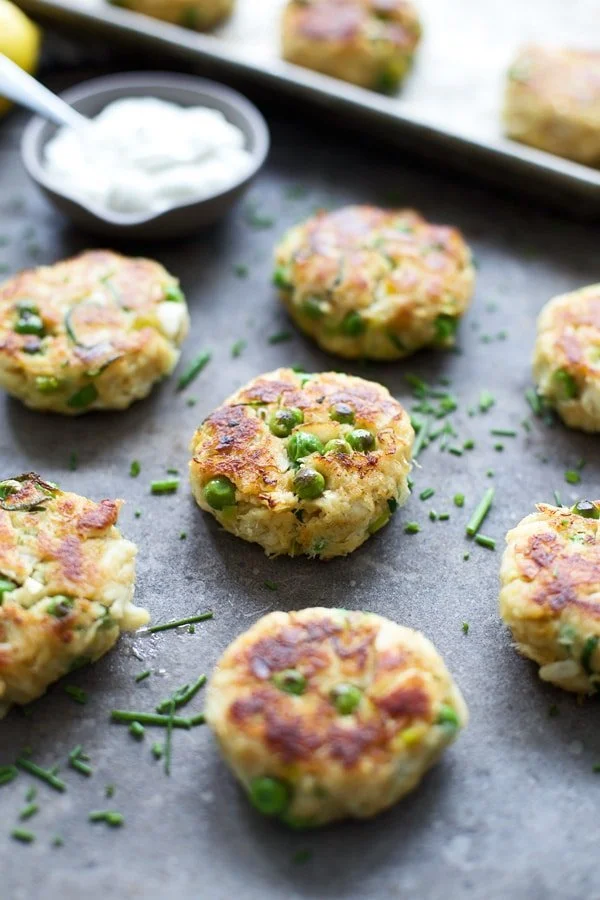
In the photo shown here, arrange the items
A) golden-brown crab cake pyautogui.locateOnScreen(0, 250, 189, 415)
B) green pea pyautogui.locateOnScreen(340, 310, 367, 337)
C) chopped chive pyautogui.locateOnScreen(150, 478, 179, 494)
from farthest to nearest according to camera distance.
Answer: green pea pyautogui.locateOnScreen(340, 310, 367, 337) → golden-brown crab cake pyautogui.locateOnScreen(0, 250, 189, 415) → chopped chive pyautogui.locateOnScreen(150, 478, 179, 494)

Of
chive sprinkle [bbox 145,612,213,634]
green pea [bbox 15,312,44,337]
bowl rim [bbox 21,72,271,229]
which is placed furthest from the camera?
bowl rim [bbox 21,72,271,229]

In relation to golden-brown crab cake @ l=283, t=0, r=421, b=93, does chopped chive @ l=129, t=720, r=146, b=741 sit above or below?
below

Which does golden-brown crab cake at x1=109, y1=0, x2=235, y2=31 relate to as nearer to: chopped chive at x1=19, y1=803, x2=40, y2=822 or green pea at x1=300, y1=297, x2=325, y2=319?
green pea at x1=300, y1=297, x2=325, y2=319

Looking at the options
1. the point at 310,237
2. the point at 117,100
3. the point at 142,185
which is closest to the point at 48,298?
the point at 142,185

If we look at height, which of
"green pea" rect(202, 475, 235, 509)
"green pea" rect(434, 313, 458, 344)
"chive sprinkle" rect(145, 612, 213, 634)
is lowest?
"chive sprinkle" rect(145, 612, 213, 634)

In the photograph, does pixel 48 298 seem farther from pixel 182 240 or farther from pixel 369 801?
pixel 369 801

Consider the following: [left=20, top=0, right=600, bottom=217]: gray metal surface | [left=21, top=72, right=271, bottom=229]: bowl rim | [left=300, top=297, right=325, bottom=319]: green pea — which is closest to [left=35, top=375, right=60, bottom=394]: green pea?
[left=21, top=72, right=271, bottom=229]: bowl rim

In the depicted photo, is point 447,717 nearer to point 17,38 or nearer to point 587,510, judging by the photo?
point 587,510

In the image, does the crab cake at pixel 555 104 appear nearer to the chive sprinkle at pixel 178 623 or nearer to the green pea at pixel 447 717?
the chive sprinkle at pixel 178 623
